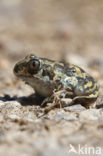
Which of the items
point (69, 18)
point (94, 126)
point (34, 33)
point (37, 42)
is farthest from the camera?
point (69, 18)

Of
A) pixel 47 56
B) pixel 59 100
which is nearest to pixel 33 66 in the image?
pixel 59 100

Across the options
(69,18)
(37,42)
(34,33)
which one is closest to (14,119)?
(37,42)

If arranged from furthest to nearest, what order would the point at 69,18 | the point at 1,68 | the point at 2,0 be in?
the point at 2,0
the point at 69,18
the point at 1,68

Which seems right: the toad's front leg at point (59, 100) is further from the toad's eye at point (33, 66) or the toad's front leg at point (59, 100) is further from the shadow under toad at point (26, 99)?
the toad's eye at point (33, 66)

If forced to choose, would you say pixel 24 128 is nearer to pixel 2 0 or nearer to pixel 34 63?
pixel 34 63

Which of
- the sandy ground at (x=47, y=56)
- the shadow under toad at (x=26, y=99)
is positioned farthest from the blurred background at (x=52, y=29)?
the shadow under toad at (x=26, y=99)

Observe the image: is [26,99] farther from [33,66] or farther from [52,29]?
[52,29]

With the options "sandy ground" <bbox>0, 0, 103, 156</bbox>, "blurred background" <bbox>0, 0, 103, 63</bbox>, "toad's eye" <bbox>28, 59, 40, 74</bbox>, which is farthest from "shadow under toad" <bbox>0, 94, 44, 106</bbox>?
"blurred background" <bbox>0, 0, 103, 63</bbox>
